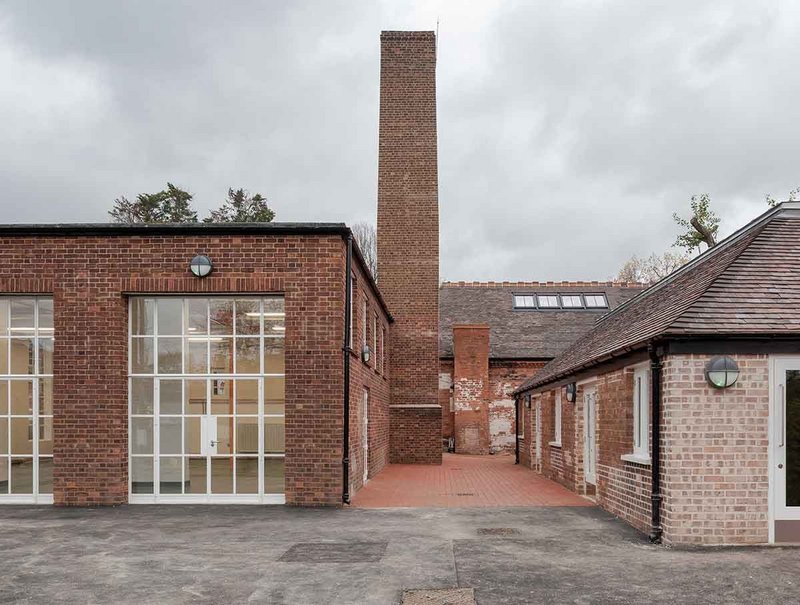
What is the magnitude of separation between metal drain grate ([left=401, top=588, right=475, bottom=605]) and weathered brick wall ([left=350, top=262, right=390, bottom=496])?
6.19 metres

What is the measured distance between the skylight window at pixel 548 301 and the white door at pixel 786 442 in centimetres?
2452

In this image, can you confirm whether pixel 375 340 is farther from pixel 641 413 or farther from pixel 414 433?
pixel 641 413

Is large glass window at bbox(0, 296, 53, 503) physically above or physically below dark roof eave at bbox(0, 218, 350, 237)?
below

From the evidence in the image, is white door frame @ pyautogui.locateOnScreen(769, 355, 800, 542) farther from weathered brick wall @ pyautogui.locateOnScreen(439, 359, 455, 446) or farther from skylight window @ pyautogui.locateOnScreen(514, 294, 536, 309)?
skylight window @ pyautogui.locateOnScreen(514, 294, 536, 309)

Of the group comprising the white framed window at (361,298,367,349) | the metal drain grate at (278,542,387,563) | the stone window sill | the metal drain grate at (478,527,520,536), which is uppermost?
the white framed window at (361,298,367,349)

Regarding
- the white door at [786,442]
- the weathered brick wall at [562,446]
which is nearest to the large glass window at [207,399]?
the weathered brick wall at [562,446]

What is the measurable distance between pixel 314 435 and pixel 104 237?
461 centimetres

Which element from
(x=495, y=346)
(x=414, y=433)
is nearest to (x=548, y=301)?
(x=495, y=346)

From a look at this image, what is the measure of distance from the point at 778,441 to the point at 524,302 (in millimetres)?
25067

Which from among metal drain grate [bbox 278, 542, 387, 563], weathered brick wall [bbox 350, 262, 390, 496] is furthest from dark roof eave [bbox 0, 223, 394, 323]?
metal drain grate [bbox 278, 542, 387, 563]

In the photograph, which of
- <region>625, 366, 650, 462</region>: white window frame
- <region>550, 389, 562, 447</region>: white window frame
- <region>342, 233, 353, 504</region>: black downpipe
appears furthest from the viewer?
<region>550, 389, 562, 447</region>: white window frame

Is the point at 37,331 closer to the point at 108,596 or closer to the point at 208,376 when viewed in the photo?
the point at 208,376

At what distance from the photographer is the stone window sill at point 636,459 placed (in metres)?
9.77

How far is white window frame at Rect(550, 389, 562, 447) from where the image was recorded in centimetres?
1674
